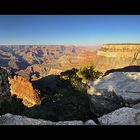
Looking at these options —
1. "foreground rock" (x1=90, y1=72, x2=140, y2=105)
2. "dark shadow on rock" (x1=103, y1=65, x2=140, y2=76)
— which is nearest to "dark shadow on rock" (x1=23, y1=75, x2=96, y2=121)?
"foreground rock" (x1=90, y1=72, x2=140, y2=105)

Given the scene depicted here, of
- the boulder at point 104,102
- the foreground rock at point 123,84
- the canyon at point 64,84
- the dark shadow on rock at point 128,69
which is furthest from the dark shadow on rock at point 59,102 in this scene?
the dark shadow on rock at point 128,69

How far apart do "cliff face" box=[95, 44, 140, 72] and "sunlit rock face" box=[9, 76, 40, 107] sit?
42.7 inches

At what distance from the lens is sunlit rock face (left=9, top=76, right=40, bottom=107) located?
4.61m

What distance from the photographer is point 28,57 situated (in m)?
4.57

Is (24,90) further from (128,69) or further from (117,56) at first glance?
(128,69)

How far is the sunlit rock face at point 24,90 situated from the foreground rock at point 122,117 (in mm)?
1083

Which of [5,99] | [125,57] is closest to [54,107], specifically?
[5,99]

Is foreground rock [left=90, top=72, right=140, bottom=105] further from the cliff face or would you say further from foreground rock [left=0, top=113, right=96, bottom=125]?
foreground rock [left=0, top=113, right=96, bottom=125]

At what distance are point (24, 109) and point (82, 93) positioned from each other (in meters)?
1.03

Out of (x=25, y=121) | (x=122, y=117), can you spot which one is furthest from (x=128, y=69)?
(x=25, y=121)

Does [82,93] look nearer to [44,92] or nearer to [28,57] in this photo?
[44,92]

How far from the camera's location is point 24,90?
16.2ft
